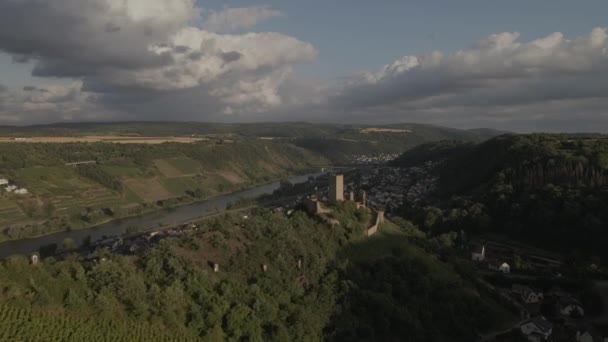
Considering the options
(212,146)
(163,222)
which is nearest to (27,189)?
(163,222)

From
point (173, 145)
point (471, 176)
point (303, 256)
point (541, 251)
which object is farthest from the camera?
point (173, 145)

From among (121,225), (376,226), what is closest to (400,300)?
(376,226)

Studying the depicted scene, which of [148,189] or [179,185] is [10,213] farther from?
[179,185]

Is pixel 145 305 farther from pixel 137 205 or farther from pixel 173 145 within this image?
pixel 173 145

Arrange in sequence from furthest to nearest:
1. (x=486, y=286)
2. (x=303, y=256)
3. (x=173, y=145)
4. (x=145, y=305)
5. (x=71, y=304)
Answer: (x=173, y=145) → (x=486, y=286) → (x=303, y=256) → (x=145, y=305) → (x=71, y=304)

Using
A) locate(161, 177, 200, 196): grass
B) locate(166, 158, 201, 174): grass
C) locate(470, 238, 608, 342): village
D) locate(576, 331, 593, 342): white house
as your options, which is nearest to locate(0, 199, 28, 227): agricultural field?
locate(161, 177, 200, 196): grass

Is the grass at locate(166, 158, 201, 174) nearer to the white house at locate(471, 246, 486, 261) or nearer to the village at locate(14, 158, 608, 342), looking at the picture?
the village at locate(14, 158, 608, 342)
